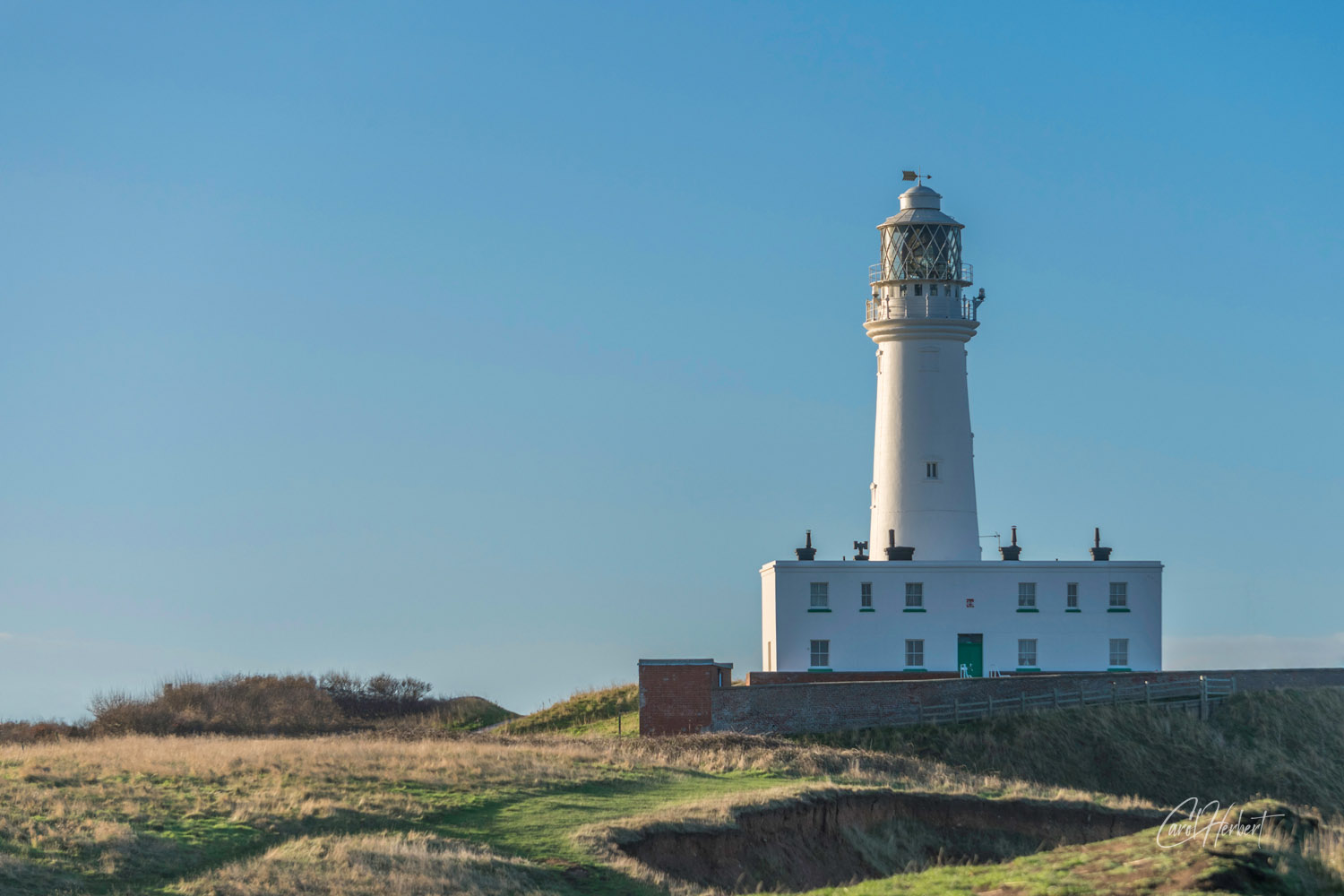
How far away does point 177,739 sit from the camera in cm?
3073

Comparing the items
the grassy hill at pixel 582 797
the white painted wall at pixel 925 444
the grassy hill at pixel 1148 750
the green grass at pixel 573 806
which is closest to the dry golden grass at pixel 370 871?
the grassy hill at pixel 582 797

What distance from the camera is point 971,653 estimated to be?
3975 centimetres

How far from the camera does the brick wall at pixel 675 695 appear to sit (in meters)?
34.8

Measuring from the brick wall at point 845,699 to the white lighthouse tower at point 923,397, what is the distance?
5400mm

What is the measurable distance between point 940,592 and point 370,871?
23.4 meters

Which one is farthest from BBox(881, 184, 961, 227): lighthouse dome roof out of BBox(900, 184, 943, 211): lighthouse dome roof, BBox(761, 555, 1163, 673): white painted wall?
BBox(761, 555, 1163, 673): white painted wall

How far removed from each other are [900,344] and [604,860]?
24.6m

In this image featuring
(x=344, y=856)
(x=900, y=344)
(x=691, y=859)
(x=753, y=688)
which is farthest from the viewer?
(x=900, y=344)

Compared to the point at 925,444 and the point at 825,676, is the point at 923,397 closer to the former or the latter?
the point at 925,444

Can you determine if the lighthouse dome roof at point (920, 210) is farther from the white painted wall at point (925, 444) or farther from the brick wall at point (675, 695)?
the brick wall at point (675, 695)

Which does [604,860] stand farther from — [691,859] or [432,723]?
[432,723]

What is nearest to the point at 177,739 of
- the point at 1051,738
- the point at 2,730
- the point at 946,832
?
the point at 2,730

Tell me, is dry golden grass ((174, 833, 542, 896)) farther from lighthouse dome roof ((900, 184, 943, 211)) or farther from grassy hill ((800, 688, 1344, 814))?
lighthouse dome roof ((900, 184, 943, 211))

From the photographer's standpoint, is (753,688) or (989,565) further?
(989,565)
